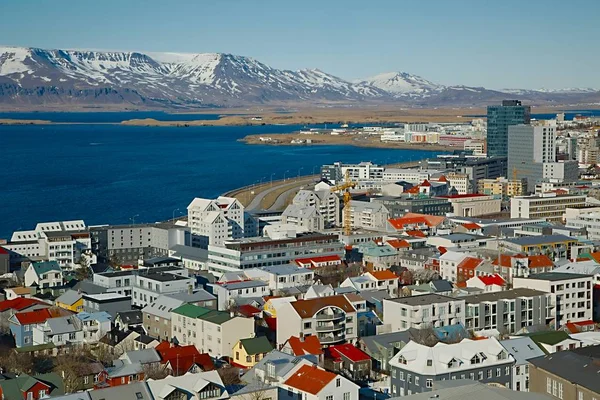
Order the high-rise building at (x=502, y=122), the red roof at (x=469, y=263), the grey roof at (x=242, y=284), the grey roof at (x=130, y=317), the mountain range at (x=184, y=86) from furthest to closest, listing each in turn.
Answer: the mountain range at (x=184, y=86), the high-rise building at (x=502, y=122), the red roof at (x=469, y=263), the grey roof at (x=242, y=284), the grey roof at (x=130, y=317)

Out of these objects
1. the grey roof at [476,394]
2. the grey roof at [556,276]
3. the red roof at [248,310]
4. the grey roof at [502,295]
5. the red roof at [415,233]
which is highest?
the grey roof at [476,394]

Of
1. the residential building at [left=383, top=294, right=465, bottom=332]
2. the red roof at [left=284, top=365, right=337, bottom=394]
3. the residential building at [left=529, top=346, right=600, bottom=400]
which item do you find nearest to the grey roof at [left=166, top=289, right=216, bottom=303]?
the residential building at [left=383, top=294, right=465, bottom=332]

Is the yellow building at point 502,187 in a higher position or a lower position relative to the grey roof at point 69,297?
higher

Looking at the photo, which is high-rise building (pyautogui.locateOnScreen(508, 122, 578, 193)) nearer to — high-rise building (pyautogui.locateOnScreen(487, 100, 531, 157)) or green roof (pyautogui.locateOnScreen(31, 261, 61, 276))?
high-rise building (pyautogui.locateOnScreen(487, 100, 531, 157))

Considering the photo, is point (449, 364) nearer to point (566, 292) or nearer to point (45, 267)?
point (566, 292)

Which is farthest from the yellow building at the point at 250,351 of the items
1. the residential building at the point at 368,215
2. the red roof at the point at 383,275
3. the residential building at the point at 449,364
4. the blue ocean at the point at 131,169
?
the blue ocean at the point at 131,169

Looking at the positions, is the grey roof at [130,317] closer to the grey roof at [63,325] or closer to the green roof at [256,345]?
the grey roof at [63,325]

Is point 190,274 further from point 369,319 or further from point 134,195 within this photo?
point 134,195

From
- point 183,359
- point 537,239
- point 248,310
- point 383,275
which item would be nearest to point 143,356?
point 183,359
